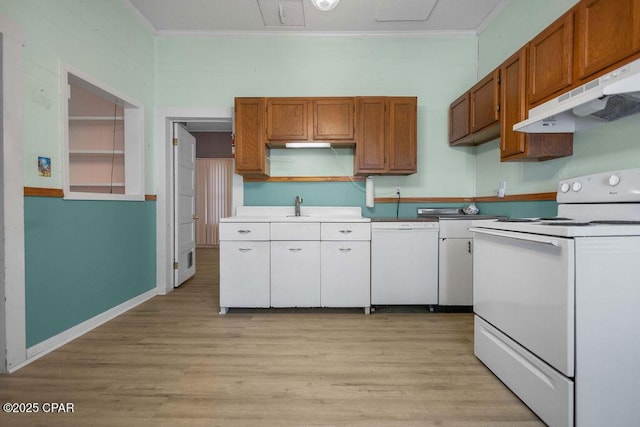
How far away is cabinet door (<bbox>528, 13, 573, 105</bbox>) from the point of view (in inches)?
67.1

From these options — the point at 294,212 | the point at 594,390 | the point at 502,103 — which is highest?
the point at 502,103

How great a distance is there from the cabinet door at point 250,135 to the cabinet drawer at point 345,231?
3.03ft

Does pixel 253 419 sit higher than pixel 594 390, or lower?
lower

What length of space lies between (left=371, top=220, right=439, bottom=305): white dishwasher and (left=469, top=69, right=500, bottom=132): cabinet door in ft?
3.20

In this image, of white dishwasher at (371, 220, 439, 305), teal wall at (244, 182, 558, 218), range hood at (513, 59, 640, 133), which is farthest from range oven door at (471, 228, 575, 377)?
teal wall at (244, 182, 558, 218)

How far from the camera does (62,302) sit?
7.00ft

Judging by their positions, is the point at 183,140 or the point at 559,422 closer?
the point at 559,422

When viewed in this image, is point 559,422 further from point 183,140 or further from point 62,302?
point 183,140

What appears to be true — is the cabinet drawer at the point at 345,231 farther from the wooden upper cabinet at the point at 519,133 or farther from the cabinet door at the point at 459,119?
the cabinet door at the point at 459,119

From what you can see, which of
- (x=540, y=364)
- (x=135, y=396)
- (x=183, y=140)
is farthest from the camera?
(x=183, y=140)

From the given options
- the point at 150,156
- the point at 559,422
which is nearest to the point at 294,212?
the point at 150,156

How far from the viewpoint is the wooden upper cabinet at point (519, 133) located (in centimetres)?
203

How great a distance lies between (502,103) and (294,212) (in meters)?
2.15

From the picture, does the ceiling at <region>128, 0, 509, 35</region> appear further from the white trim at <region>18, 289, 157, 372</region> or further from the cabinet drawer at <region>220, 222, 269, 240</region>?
the white trim at <region>18, 289, 157, 372</region>
